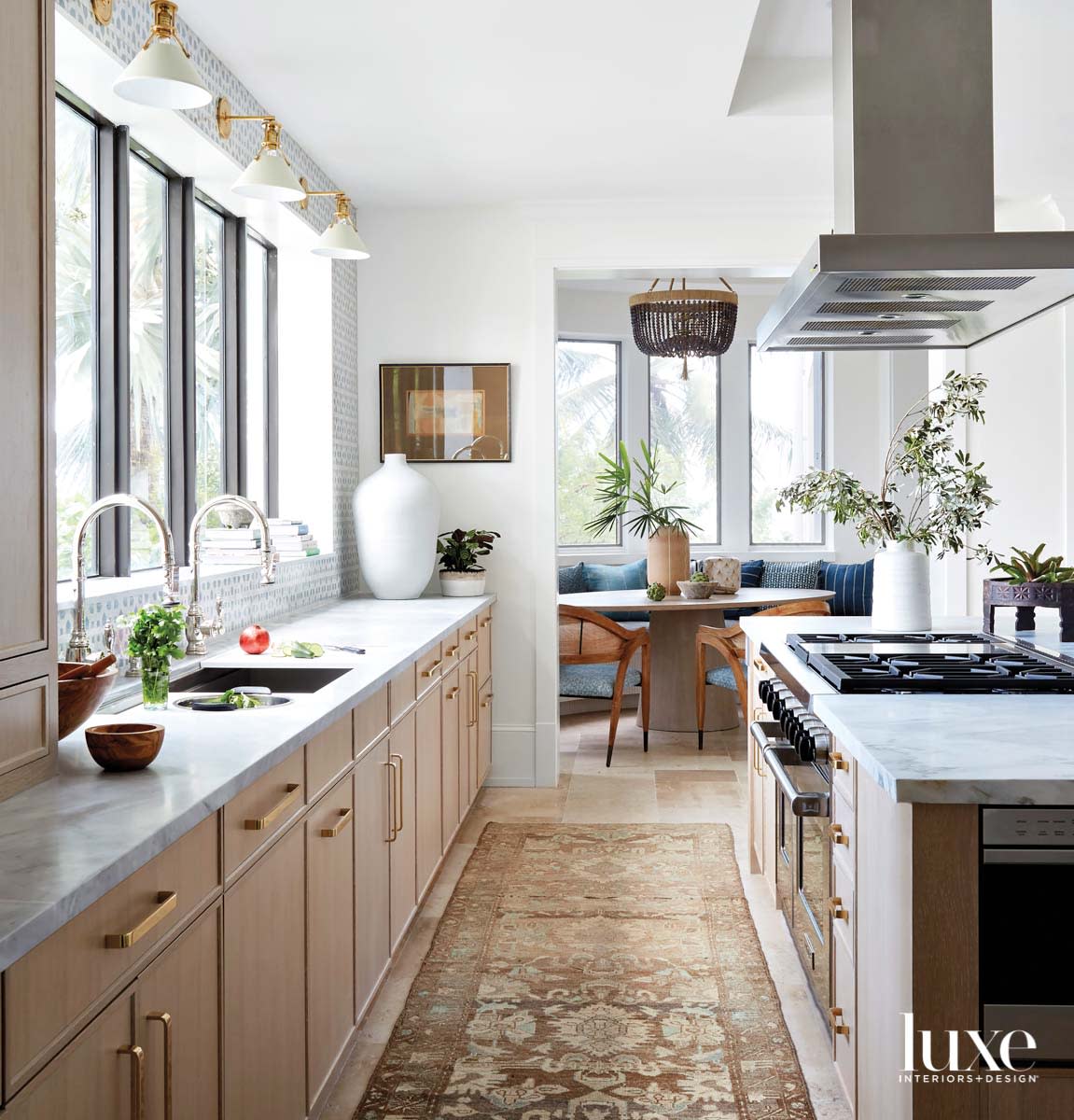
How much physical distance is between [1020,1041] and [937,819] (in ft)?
1.04

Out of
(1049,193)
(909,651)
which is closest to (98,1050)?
(909,651)

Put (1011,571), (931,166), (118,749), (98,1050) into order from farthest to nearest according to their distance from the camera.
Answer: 1. (1011,571)
2. (931,166)
3. (118,749)
4. (98,1050)

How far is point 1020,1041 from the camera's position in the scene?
5.01 feet

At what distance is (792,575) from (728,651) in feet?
6.08

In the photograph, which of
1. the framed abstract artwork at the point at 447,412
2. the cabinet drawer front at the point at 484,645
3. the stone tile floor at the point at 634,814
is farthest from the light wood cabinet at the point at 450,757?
the framed abstract artwork at the point at 447,412

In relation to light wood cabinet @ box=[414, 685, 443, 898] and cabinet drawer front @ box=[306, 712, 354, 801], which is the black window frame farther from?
cabinet drawer front @ box=[306, 712, 354, 801]

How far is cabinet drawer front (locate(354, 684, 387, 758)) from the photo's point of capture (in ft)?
8.13

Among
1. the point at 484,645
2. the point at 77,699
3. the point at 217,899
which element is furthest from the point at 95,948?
the point at 484,645

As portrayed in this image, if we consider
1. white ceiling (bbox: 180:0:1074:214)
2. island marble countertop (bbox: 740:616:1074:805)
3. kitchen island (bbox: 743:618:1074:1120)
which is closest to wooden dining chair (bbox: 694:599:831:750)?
white ceiling (bbox: 180:0:1074:214)

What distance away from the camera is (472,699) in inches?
172

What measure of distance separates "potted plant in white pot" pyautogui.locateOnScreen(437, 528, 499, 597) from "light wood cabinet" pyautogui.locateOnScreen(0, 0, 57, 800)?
309cm

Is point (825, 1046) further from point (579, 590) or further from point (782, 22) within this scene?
point (579, 590)

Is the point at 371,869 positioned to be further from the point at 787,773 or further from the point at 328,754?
the point at 787,773

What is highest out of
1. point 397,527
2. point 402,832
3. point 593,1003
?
point 397,527
